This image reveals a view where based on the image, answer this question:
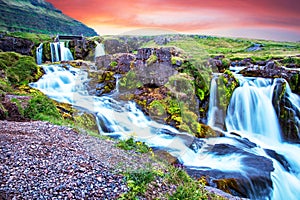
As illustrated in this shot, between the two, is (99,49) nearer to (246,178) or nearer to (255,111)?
(255,111)

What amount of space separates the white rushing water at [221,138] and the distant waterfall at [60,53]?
12.8 metres

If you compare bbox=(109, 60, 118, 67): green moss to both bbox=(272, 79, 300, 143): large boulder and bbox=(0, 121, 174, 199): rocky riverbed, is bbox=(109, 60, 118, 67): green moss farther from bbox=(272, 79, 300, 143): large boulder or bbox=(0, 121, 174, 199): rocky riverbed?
bbox=(272, 79, 300, 143): large boulder

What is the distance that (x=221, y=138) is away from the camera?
14.2 meters

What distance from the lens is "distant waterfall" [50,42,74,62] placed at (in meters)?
32.1

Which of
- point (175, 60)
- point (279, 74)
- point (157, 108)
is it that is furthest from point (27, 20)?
point (279, 74)

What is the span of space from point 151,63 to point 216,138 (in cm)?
670

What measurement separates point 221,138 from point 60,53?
85.6 feet

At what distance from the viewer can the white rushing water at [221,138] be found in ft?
35.5

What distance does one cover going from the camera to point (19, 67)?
17.7m

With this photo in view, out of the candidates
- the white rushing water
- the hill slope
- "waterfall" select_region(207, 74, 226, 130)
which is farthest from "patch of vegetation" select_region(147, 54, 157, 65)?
the hill slope

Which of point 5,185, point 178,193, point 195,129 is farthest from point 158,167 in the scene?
point 195,129

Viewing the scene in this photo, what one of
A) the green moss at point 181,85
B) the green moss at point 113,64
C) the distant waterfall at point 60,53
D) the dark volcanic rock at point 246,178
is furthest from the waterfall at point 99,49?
the dark volcanic rock at point 246,178

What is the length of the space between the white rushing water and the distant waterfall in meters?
12.8

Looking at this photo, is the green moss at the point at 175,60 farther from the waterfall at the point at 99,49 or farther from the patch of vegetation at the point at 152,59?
the waterfall at the point at 99,49
